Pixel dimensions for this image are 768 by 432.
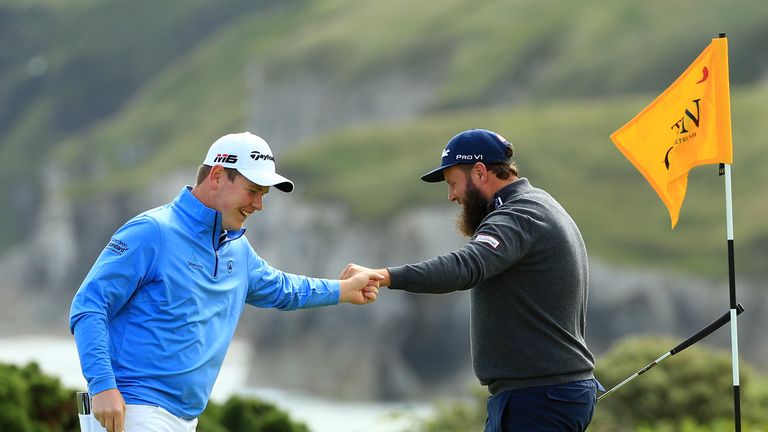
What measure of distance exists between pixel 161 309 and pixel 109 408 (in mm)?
557

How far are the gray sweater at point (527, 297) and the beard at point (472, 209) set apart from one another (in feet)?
0.81

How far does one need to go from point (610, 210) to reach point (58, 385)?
5183cm

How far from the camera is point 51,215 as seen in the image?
106 meters

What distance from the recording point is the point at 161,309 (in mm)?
6648

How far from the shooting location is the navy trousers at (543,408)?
700cm

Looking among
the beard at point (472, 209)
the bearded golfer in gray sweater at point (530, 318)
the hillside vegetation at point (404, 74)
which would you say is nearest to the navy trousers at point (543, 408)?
the bearded golfer in gray sweater at point (530, 318)

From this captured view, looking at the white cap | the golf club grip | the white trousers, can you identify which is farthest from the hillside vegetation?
the white trousers

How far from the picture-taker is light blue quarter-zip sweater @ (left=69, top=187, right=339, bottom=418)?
6.45 meters

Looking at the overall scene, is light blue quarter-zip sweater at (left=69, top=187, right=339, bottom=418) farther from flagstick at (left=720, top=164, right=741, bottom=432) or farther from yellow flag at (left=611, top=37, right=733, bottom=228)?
flagstick at (left=720, top=164, right=741, bottom=432)

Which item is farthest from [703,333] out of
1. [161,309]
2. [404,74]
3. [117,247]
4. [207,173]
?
[404,74]

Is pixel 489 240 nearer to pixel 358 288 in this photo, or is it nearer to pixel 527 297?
pixel 527 297

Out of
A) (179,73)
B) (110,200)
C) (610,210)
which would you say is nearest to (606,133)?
(610,210)

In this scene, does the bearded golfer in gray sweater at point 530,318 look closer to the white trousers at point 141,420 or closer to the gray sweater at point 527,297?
the gray sweater at point 527,297

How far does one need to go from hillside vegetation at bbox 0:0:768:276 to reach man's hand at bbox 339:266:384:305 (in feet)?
163
